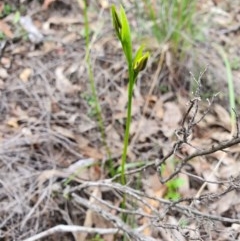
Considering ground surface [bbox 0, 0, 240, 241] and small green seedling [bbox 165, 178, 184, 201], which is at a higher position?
ground surface [bbox 0, 0, 240, 241]

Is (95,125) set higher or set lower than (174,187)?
higher

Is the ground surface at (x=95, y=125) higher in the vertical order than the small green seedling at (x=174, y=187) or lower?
higher

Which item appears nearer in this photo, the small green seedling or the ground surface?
the ground surface

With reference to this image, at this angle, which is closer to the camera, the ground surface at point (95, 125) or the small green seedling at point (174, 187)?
the ground surface at point (95, 125)

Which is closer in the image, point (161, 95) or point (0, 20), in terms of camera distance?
point (161, 95)

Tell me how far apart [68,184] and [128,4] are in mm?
1075

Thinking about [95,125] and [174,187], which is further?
[95,125]

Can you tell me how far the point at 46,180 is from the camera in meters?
1.71

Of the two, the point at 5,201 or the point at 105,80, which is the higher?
the point at 105,80

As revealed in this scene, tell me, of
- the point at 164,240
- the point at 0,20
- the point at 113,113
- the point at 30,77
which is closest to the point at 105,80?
the point at 113,113

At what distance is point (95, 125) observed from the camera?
6.34ft

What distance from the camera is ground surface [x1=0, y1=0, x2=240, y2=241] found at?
1648mm

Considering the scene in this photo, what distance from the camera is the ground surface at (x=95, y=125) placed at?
1648mm

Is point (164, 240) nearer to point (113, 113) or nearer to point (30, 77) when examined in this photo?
point (113, 113)
